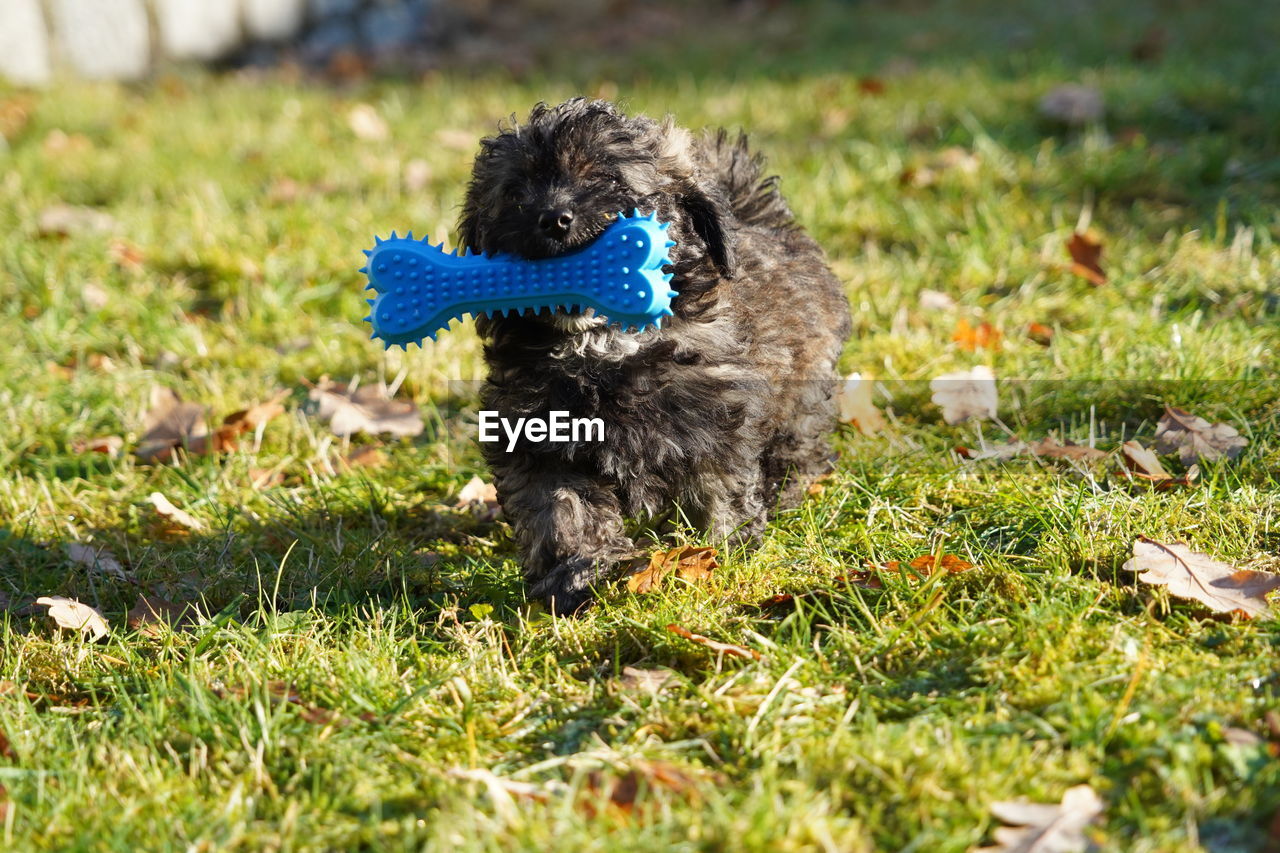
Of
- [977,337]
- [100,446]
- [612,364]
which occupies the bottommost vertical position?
[100,446]

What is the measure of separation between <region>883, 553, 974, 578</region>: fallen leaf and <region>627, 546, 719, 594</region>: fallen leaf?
453 millimetres

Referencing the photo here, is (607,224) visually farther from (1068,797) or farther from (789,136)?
(789,136)

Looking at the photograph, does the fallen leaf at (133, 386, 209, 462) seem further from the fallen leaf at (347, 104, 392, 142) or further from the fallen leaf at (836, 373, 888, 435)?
the fallen leaf at (347, 104, 392, 142)

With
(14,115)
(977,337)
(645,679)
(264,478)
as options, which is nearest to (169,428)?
(264,478)

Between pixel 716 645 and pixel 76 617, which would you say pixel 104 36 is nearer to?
pixel 76 617

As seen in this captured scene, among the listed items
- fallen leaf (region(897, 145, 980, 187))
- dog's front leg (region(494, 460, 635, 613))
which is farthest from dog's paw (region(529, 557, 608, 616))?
fallen leaf (region(897, 145, 980, 187))

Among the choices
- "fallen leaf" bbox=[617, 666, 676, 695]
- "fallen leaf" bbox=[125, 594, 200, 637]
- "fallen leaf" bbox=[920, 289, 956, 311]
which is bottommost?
"fallen leaf" bbox=[125, 594, 200, 637]

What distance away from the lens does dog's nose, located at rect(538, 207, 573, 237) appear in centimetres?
285

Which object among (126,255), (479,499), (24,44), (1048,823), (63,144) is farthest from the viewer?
(24,44)

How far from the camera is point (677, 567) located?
10.3 feet

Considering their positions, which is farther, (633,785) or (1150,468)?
(1150,468)

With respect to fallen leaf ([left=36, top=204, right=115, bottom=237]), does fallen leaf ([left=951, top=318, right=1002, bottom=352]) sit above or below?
below

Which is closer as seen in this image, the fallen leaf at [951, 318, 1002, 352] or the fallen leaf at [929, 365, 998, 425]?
the fallen leaf at [929, 365, 998, 425]

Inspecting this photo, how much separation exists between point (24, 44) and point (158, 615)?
605 centimetres
